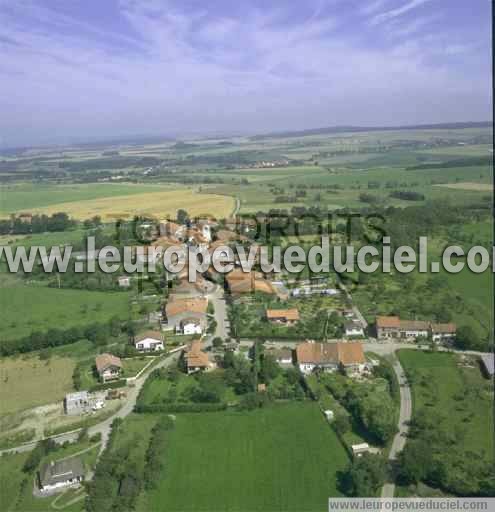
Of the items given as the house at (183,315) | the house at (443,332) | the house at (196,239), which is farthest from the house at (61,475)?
the house at (196,239)

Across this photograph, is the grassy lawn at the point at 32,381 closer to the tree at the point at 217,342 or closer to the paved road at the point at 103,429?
the paved road at the point at 103,429

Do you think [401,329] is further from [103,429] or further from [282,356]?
[103,429]

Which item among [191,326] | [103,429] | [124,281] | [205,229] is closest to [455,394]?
[191,326]

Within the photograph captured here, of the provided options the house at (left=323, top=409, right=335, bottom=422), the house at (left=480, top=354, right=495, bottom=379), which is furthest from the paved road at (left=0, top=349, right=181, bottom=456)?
the house at (left=480, top=354, right=495, bottom=379)

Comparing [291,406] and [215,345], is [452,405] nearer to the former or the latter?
[291,406]

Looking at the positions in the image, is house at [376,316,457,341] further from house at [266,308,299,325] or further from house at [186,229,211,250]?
house at [186,229,211,250]

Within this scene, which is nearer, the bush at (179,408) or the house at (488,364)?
the bush at (179,408)
